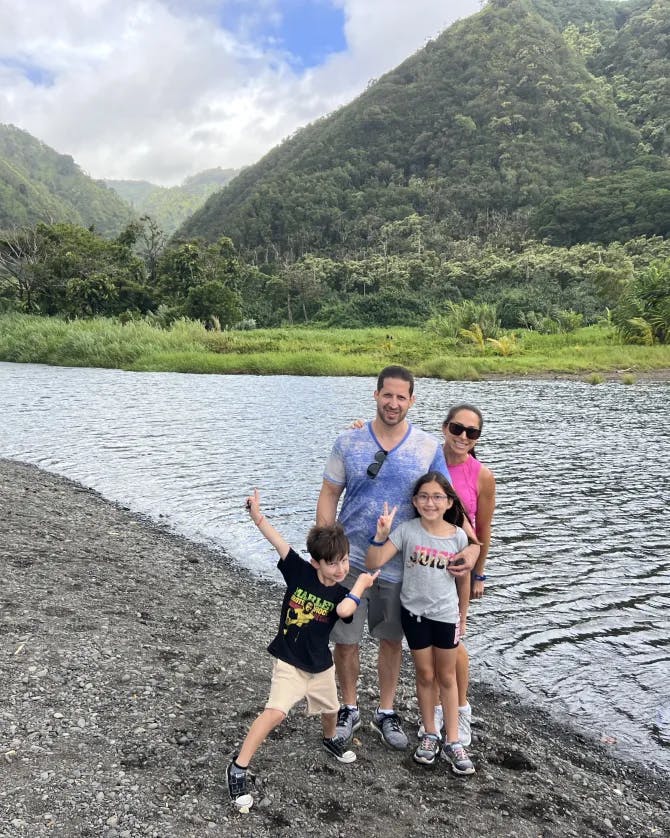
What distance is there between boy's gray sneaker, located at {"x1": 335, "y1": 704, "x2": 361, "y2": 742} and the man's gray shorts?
0.57 m

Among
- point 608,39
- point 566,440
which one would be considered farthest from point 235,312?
point 608,39

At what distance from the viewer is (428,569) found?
4.15 meters

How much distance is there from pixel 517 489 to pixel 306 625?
1047cm

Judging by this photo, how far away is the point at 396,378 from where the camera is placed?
163 inches

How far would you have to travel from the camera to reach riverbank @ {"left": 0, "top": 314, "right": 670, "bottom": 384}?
39.9 m

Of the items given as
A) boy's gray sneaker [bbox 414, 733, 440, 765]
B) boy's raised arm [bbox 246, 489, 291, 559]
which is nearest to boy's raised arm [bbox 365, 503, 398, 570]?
boy's raised arm [bbox 246, 489, 291, 559]

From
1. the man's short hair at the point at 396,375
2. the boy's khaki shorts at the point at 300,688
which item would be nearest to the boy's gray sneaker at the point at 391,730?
the boy's khaki shorts at the point at 300,688

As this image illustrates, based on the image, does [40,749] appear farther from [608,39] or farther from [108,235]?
[608,39]

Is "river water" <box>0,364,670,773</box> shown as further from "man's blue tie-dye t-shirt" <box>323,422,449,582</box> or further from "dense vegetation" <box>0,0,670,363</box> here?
"dense vegetation" <box>0,0,670,363</box>

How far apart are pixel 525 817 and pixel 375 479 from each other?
87.0 inches

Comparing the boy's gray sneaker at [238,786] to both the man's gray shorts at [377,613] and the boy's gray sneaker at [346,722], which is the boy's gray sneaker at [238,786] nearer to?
the boy's gray sneaker at [346,722]

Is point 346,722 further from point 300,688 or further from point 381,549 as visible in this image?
point 381,549

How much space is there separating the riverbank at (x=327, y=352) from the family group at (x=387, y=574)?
3357cm

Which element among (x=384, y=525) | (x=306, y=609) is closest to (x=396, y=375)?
(x=384, y=525)
